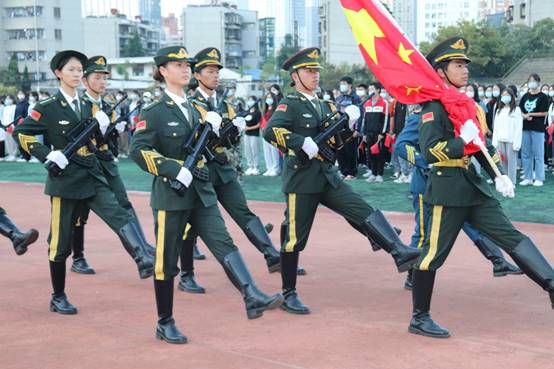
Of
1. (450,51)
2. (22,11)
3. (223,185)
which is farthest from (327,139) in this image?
(22,11)

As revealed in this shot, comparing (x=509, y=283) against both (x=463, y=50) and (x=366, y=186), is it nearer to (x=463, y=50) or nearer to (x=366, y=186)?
(x=463, y=50)

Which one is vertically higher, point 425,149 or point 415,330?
point 425,149

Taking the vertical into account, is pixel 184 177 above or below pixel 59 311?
above

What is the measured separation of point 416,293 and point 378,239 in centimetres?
87

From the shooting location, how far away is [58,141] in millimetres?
6543

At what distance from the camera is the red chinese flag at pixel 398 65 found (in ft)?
→ 17.5

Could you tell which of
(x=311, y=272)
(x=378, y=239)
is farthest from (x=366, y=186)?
(x=378, y=239)

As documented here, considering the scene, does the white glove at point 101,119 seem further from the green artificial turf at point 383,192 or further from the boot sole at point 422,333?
the green artificial turf at point 383,192

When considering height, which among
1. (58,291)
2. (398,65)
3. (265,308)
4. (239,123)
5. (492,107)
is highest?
(398,65)

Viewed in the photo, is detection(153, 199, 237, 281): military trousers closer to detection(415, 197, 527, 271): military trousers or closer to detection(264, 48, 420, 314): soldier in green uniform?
detection(264, 48, 420, 314): soldier in green uniform

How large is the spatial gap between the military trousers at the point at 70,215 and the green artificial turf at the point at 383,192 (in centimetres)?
583

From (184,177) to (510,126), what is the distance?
9.47 metres

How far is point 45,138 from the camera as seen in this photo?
6633 mm

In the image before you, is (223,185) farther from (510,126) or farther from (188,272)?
(510,126)
